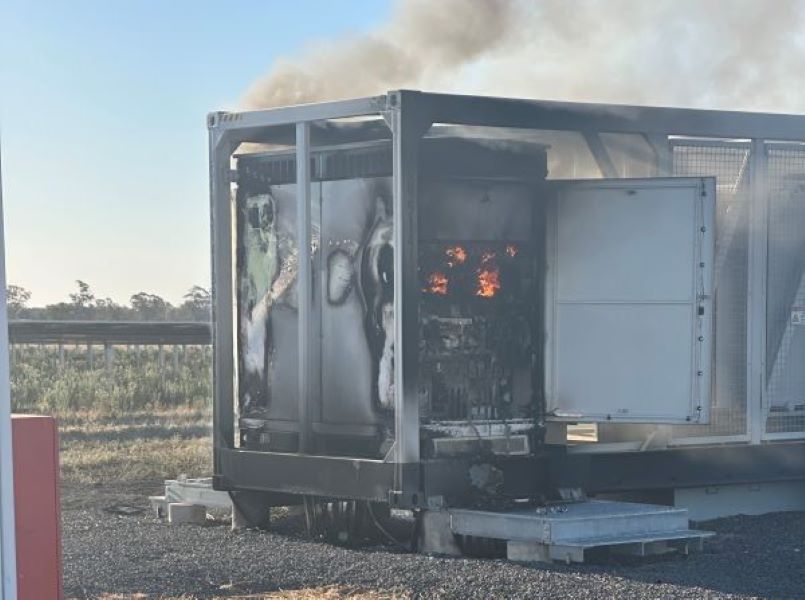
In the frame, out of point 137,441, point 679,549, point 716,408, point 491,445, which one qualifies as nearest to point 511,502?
point 491,445

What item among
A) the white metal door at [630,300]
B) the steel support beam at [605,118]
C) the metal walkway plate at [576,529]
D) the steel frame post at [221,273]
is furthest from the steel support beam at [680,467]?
the steel frame post at [221,273]

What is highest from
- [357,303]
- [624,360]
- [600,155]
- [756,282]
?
[600,155]

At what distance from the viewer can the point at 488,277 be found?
353 inches

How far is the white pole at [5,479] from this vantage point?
4.45 meters

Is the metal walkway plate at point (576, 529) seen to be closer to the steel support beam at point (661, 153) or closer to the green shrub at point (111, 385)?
the steel support beam at point (661, 153)

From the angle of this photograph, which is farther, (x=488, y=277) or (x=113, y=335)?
(x=113, y=335)

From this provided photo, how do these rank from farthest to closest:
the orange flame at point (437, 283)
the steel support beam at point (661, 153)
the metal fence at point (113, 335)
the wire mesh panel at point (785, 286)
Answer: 1. the metal fence at point (113, 335)
2. the wire mesh panel at point (785, 286)
3. the steel support beam at point (661, 153)
4. the orange flame at point (437, 283)

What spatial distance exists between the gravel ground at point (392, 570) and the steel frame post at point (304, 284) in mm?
884

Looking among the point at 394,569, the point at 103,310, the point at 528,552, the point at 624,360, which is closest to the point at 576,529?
the point at 528,552

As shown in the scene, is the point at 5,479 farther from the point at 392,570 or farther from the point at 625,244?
the point at 625,244

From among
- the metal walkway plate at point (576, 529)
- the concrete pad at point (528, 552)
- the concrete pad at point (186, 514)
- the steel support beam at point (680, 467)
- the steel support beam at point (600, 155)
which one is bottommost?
the concrete pad at point (186, 514)

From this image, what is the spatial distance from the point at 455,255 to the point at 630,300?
1.28 m

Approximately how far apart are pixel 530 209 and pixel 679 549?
2585 millimetres

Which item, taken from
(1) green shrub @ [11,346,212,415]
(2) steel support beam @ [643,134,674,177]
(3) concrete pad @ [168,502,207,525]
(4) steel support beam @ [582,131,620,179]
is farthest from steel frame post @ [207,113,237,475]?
(1) green shrub @ [11,346,212,415]
